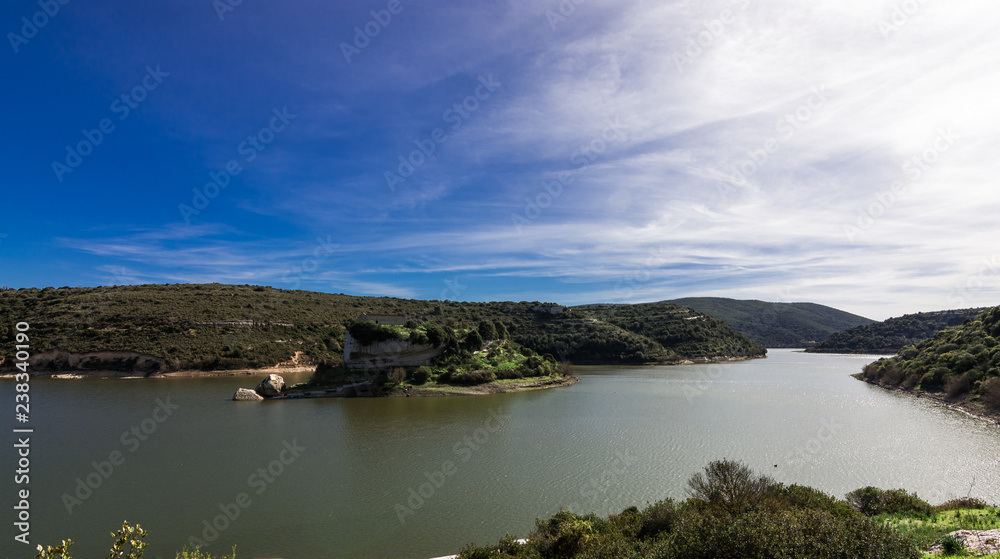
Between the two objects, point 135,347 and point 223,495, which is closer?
point 223,495

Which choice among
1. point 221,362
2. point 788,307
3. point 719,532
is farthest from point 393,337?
point 788,307

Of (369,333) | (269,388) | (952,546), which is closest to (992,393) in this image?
(952,546)

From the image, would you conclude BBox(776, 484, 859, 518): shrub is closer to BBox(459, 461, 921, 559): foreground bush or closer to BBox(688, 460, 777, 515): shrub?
BBox(459, 461, 921, 559): foreground bush

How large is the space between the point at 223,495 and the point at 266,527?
3.41 meters

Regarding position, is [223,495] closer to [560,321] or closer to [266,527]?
[266,527]

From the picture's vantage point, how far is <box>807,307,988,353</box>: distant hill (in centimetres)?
9151

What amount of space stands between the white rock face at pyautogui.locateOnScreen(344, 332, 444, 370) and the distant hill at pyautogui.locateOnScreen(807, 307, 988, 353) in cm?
10644

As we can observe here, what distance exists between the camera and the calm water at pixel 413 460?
12344mm

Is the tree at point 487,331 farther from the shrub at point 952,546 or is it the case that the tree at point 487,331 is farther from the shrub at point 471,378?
the shrub at point 952,546

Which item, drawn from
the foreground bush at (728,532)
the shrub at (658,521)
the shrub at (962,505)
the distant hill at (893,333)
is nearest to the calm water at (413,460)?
the shrub at (962,505)

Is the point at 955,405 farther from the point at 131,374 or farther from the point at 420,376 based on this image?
the point at 131,374

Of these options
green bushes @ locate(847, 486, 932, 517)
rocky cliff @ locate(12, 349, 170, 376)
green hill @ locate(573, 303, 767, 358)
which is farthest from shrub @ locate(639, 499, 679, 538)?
green hill @ locate(573, 303, 767, 358)

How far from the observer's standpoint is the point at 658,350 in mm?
83188

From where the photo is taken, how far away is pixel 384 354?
41.1 metres
